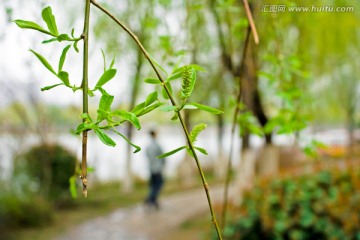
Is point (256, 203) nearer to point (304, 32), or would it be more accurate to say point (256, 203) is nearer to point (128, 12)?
point (304, 32)

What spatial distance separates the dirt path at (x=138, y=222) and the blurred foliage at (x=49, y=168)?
1229 millimetres

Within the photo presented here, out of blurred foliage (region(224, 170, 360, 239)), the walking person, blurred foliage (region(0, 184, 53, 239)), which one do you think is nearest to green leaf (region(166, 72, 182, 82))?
blurred foliage (region(224, 170, 360, 239))

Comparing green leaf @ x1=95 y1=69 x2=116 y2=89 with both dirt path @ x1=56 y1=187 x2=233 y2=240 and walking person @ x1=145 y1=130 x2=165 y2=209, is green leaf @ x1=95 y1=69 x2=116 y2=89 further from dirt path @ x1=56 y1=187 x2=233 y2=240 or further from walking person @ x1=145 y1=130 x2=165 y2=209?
walking person @ x1=145 y1=130 x2=165 y2=209

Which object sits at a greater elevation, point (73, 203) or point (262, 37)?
point (262, 37)

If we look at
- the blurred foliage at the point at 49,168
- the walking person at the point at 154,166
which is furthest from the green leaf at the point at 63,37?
the blurred foliage at the point at 49,168

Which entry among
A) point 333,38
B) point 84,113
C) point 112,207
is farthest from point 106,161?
point 84,113

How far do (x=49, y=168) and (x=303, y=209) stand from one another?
6.48 meters

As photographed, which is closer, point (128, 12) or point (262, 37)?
point (262, 37)

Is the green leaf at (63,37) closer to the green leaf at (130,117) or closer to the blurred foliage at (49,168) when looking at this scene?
the green leaf at (130,117)

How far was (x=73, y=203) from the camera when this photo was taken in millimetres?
9875

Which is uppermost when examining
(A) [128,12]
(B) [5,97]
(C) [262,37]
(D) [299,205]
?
(A) [128,12]

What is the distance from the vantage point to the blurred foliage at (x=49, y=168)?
917 cm

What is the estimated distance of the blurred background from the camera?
176 cm

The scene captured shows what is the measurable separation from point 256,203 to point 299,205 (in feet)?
1.68
